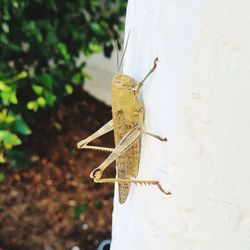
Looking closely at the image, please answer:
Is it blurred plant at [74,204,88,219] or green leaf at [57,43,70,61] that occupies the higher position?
green leaf at [57,43,70,61]

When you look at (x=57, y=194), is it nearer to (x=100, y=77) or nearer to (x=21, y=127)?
(x=21, y=127)

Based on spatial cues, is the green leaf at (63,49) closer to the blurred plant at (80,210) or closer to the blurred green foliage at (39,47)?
the blurred green foliage at (39,47)

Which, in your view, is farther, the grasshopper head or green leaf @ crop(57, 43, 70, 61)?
green leaf @ crop(57, 43, 70, 61)

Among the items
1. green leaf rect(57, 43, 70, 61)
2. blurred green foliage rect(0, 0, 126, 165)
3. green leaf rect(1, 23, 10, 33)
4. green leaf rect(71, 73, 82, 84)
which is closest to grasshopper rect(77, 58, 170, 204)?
blurred green foliage rect(0, 0, 126, 165)

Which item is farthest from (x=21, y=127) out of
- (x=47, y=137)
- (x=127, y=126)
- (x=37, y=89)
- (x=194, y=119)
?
(x=194, y=119)

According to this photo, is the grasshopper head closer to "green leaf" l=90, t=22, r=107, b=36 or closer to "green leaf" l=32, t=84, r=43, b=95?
"green leaf" l=32, t=84, r=43, b=95

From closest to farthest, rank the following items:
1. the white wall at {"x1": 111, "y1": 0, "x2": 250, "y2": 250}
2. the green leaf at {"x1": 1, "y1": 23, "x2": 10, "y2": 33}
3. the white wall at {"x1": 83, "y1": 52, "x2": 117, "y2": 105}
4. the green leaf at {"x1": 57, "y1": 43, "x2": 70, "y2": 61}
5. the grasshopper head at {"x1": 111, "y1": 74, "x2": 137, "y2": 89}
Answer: the white wall at {"x1": 111, "y1": 0, "x2": 250, "y2": 250} < the grasshopper head at {"x1": 111, "y1": 74, "x2": 137, "y2": 89} < the green leaf at {"x1": 1, "y1": 23, "x2": 10, "y2": 33} < the green leaf at {"x1": 57, "y1": 43, "x2": 70, "y2": 61} < the white wall at {"x1": 83, "y1": 52, "x2": 117, "y2": 105}

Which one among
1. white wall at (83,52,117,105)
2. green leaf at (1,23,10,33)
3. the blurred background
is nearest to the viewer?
green leaf at (1,23,10,33)

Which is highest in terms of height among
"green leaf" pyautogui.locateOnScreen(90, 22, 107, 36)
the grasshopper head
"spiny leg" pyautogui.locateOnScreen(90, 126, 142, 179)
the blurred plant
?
the grasshopper head
